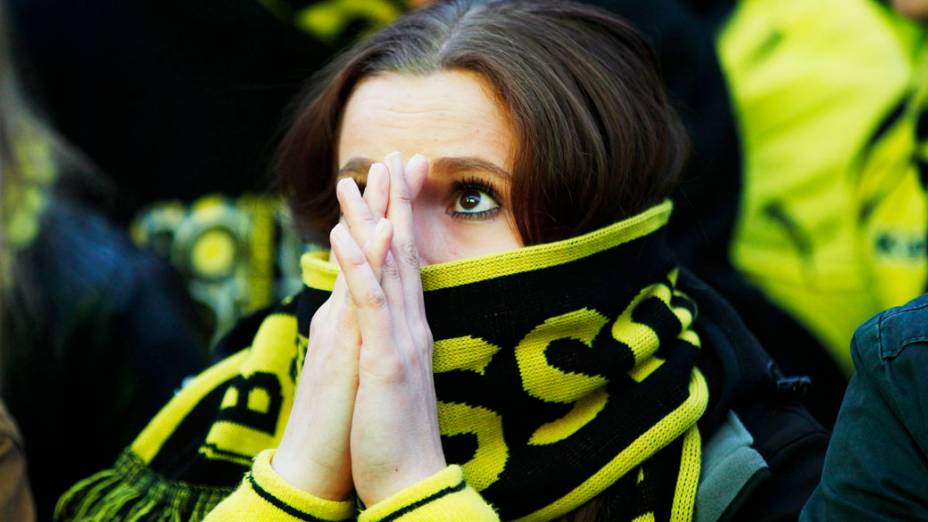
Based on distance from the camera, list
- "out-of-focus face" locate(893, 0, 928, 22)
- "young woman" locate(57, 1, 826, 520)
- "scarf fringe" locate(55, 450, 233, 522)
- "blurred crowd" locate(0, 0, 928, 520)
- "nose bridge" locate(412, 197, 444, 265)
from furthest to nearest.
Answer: "out-of-focus face" locate(893, 0, 928, 22) < "blurred crowd" locate(0, 0, 928, 520) < "scarf fringe" locate(55, 450, 233, 522) < "nose bridge" locate(412, 197, 444, 265) < "young woman" locate(57, 1, 826, 520)

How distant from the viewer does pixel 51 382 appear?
268cm

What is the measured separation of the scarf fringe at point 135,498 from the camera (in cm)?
Answer: 197

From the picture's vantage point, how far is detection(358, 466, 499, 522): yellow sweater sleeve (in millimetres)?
1562

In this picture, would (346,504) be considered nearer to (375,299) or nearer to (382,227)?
(375,299)

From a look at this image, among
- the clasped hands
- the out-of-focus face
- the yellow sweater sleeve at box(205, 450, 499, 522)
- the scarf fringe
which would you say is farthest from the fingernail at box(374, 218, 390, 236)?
the out-of-focus face

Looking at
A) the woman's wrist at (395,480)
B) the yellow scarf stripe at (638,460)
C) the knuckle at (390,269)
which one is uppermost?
the knuckle at (390,269)

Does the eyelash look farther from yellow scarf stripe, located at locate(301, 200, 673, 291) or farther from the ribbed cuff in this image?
the ribbed cuff

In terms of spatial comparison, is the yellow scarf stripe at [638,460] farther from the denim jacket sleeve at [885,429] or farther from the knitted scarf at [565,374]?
the denim jacket sleeve at [885,429]

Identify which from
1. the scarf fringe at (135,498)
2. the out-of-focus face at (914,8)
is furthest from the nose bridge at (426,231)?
the out-of-focus face at (914,8)

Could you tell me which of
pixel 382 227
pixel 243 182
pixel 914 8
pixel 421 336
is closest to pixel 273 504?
pixel 421 336

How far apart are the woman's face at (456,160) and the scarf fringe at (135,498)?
59cm

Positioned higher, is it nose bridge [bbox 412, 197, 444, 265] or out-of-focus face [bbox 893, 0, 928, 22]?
nose bridge [bbox 412, 197, 444, 265]

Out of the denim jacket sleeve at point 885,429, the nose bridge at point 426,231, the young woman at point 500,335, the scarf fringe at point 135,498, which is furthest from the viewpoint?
the scarf fringe at point 135,498

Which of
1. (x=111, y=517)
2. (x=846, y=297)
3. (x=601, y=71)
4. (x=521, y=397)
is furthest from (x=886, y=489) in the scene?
(x=846, y=297)
